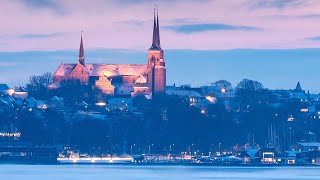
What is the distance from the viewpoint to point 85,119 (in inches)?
4382

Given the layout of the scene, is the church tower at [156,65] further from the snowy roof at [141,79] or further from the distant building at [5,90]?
the distant building at [5,90]

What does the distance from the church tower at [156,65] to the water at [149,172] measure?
143 ft

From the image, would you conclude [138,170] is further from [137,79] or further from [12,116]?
[137,79]

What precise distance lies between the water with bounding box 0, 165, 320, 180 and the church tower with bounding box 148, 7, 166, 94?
43670mm

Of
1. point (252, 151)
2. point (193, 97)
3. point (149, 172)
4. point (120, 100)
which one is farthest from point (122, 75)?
point (149, 172)

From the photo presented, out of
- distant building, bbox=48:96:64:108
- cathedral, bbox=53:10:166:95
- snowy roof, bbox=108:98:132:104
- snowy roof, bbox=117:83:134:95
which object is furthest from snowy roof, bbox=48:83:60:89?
snowy roof, bbox=108:98:132:104

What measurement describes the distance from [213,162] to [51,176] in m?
13.6

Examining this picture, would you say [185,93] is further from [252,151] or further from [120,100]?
[252,151]

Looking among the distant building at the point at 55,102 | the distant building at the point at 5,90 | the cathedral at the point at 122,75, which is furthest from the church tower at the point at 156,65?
the distant building at the point at 5,90

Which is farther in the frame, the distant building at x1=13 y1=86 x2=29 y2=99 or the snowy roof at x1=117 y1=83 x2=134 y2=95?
the distant building at x1=13 y1=86 x2=29 y2=99

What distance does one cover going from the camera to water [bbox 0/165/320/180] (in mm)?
75875

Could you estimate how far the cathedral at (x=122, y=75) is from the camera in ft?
448

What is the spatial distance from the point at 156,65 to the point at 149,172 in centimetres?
5621

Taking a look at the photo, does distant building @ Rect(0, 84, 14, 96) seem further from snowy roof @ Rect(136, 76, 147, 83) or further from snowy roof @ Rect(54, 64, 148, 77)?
snowy roof @ Rect(136, 76, 147, 83)
